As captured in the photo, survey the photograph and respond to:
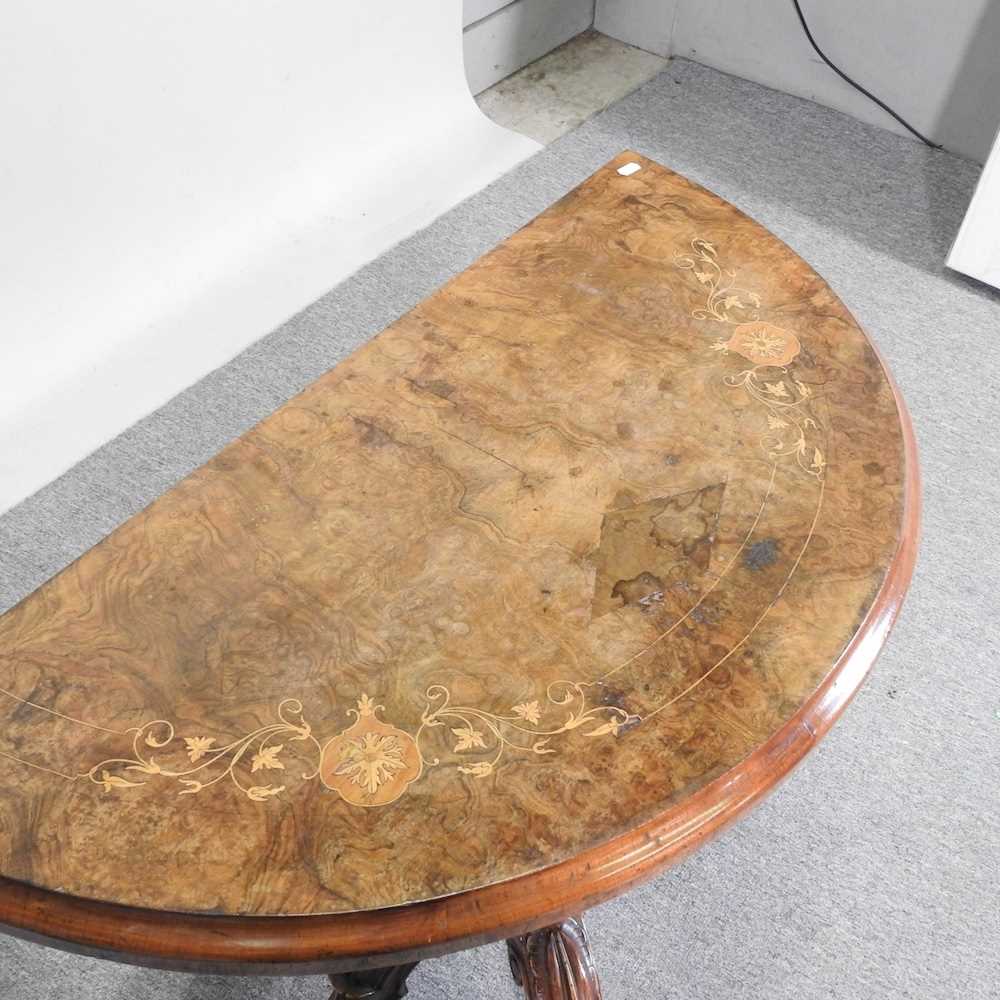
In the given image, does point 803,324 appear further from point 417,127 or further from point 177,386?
point 417,127

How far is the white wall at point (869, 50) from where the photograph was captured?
2.16 metres

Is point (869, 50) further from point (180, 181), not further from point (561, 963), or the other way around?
point (561, 963)

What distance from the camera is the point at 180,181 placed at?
181 cm

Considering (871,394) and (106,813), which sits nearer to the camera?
(106,813)

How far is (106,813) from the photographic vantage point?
797 millimetres

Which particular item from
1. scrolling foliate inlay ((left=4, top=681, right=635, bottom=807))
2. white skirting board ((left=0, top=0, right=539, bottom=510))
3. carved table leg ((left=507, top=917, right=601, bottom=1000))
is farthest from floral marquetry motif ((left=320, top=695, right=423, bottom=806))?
white skirting board ((left=0, top=0, right=539, bottom=510))

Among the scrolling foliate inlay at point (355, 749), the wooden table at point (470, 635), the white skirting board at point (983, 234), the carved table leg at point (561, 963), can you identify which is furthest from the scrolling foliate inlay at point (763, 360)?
the white skirting board at point (983, 234)

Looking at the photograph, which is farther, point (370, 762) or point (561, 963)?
point (561, 963)

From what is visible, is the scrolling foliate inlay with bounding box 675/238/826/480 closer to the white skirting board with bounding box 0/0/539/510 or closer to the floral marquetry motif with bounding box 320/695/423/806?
the floral marquetry motif with bounding box 320/695/423/806

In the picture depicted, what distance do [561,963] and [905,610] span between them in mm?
772

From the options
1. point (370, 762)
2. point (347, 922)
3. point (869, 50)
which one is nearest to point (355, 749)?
point (370, 762)

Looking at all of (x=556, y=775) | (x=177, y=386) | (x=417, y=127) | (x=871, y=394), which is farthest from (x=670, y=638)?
(x=417, y=127)

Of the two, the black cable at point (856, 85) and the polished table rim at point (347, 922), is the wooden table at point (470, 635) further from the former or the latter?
the black cable at point (856, 85)

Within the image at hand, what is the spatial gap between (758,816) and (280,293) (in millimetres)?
1143
